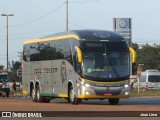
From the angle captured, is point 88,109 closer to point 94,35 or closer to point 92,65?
point 92,65

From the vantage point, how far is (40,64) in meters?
35.7

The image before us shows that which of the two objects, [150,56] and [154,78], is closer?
[154,78]

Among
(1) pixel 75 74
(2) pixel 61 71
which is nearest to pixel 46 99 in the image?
(2) pixel 61 71

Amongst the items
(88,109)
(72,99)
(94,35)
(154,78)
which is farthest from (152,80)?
(88,109)

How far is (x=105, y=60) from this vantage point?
2964 cm

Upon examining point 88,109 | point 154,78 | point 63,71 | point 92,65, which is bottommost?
point 88,109

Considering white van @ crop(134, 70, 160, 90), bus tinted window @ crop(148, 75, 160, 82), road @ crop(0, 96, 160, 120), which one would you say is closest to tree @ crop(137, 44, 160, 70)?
white van @ crop(134, 70, 160, 90)

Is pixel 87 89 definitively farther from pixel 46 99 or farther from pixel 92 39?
pixel 46 99

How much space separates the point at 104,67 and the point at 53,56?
16.2 feet

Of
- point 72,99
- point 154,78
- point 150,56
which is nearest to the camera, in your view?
point 72,99

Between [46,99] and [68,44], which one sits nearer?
[68,44]

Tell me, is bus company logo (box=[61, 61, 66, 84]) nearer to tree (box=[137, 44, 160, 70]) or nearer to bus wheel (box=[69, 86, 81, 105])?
bus wheel (box=[69, 86, 81, 105])

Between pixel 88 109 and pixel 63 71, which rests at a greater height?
pixel 63 71

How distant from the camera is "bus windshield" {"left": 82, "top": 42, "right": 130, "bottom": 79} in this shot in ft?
96.7
